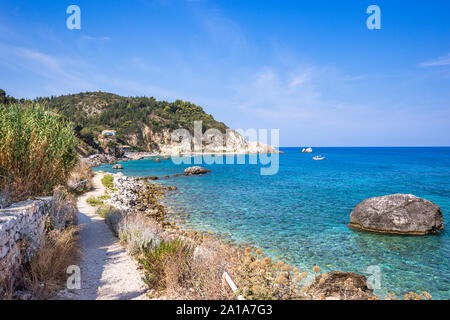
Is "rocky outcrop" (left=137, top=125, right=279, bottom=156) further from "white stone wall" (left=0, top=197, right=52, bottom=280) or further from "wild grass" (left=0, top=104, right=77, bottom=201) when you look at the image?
"white stone wall" (left=0, top=197, right=52, bottom=280)

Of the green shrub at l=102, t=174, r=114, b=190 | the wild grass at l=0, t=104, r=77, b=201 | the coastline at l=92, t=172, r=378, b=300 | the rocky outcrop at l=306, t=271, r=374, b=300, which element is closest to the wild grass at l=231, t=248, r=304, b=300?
the coastline at l=92, t=172, r=378, b=300

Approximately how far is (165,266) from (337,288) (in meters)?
4.33

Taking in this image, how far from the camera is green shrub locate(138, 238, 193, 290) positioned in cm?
561

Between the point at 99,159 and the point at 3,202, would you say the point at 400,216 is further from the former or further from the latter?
the point at 99,159

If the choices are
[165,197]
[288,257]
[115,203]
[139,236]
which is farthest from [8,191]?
[165,197]

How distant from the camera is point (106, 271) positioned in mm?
6500

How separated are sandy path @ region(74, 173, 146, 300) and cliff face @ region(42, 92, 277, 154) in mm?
92006

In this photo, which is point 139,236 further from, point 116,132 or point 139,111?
point 139,111

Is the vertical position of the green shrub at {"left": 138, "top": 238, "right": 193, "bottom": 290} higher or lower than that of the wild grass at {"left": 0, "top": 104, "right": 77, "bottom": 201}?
lower

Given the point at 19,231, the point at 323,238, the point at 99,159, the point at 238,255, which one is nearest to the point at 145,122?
the point at 99,159

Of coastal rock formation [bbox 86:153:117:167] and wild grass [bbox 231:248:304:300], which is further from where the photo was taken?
coastal rock formation [bbox 86:153:117:167]

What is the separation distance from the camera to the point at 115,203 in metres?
14.6
